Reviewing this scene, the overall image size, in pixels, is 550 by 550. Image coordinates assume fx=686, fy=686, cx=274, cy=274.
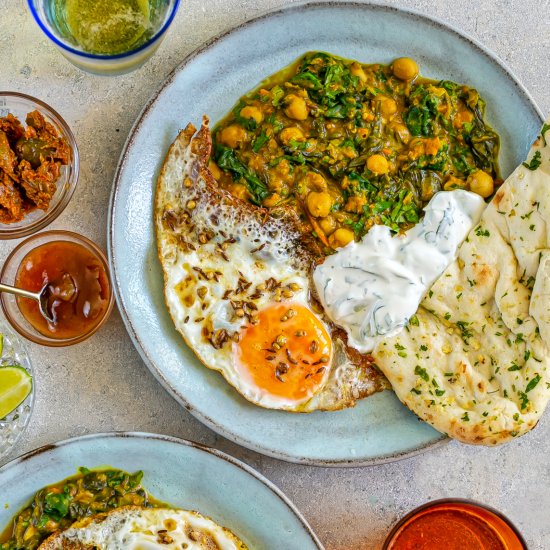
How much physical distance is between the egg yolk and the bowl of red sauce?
0.94m

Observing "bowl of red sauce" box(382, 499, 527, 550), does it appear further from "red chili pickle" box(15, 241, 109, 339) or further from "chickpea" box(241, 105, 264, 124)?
"chickpea" box(241, 105, 264, 124)

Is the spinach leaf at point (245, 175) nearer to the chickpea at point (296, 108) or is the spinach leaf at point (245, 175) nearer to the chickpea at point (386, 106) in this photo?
the chickpea at point (296, 108)

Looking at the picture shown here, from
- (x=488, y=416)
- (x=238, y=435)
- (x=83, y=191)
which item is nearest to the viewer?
(x=488, y=416)

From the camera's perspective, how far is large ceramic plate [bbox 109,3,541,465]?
408 centimetres

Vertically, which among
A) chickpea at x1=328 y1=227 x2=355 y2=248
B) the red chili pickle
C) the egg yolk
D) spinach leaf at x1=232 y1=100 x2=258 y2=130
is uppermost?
spinach leaf at x1=232 y1=100 x2=258 y2=130

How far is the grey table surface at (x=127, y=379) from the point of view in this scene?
432cm

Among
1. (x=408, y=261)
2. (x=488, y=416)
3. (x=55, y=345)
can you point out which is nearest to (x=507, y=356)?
(x=488, y=416)

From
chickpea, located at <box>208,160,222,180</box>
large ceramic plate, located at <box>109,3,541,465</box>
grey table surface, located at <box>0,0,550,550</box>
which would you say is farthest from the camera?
grey table surface, located at <box>0,0,550,550</box>

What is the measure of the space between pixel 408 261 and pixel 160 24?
6.45ft

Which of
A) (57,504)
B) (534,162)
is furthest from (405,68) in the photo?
(57,504)

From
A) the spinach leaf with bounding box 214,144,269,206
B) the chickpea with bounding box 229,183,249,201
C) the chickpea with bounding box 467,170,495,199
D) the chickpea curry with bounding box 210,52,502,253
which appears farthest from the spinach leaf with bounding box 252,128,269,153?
the chickpea with bounding box 467,170,495,199

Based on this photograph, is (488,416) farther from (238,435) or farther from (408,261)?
(238,435)

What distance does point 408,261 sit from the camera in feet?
13.1

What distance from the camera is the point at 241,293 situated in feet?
13.3
